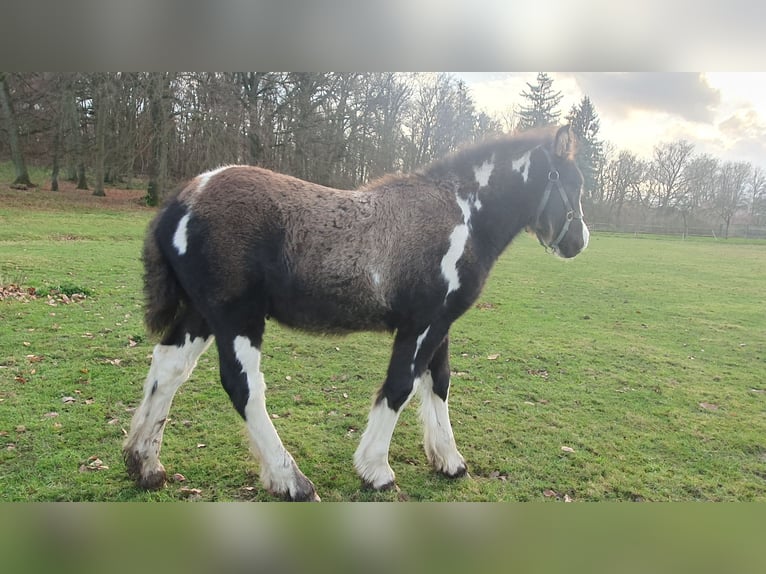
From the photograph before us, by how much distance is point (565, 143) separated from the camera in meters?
2.70

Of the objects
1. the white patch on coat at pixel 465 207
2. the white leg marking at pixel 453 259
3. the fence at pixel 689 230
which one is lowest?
the white leg marking at pixel 453 259

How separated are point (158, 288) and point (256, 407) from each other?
0.86 metres

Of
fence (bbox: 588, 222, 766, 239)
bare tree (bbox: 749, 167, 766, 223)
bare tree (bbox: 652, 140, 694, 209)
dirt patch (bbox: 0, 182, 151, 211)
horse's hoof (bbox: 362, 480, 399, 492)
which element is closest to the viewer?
horse's hoof (bbox: 362, 480, 399, 492)

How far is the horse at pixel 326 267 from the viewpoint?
2.36m

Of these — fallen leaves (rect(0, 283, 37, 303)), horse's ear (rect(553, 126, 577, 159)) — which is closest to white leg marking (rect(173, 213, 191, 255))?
horse's ear (rect(553, 126, 577, 159))

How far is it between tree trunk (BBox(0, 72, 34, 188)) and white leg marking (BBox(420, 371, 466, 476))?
4.37 meters

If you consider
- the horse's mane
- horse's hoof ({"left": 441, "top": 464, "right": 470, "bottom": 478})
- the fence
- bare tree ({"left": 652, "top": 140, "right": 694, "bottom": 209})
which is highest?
bare tree ({"left": 652, "top": 140, "right": 694, "bottom": 209})

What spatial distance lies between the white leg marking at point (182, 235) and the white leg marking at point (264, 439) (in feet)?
1.84

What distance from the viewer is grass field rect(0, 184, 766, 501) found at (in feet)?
8.95

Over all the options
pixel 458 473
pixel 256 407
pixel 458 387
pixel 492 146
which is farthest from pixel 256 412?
pixel 492 146

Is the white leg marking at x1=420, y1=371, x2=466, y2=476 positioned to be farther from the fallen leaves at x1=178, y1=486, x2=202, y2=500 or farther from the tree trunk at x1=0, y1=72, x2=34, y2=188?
the tree trunk at x1=0, y1=72, x2=34, y2=188

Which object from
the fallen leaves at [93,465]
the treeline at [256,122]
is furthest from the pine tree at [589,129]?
the fallen leaves at [93,465]

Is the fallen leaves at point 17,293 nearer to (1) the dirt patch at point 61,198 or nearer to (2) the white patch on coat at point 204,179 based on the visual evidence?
(1) the dirt patch at point 61,198
